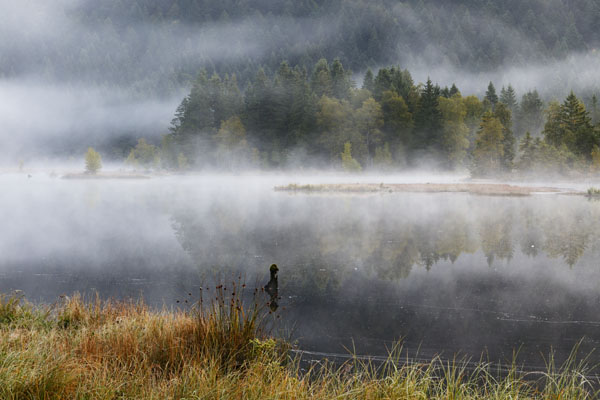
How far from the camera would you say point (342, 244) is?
1909cm

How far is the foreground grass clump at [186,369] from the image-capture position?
198 inches

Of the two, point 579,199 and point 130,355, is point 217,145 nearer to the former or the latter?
point 579,199

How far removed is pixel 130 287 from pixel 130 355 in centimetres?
652

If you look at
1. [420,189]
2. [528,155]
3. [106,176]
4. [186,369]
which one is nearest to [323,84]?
[528,155]

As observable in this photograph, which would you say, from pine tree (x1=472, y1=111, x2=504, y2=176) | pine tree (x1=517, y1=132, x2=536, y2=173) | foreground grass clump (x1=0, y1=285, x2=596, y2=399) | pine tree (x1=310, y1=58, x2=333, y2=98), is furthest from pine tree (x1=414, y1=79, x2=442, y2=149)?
foreground grass clump (x1=0, y1=285, x2=596, y2=399)

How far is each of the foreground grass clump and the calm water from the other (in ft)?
4.68

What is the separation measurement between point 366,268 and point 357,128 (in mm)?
64344

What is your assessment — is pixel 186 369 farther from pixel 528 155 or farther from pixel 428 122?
pixel 428 122

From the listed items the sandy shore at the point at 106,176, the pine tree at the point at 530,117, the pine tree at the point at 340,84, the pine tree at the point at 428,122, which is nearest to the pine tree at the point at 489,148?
the pine tree at the point at 428,122

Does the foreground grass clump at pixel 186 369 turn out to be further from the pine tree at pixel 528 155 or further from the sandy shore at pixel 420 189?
the pine tree at pixel 528 155

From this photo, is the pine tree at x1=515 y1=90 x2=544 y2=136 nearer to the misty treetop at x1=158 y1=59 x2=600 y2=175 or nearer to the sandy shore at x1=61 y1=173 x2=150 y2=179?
the misty treetop at x1=158 y1=59 x2=600 y2=175

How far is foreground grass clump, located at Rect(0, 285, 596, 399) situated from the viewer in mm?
5039

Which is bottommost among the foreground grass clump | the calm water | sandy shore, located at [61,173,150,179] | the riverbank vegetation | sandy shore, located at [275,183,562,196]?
the calm water

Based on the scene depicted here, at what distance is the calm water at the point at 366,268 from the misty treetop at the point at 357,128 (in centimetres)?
3966
